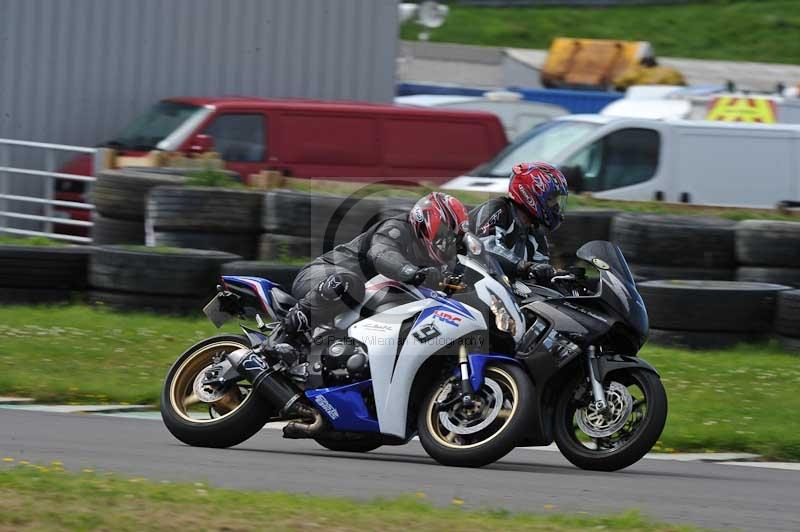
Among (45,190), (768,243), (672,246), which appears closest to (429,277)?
(672,246)

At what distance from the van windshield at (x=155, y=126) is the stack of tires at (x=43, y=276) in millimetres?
4136

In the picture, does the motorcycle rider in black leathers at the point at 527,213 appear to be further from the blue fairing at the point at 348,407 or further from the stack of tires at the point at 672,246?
the stack of tires at the point at 672,246

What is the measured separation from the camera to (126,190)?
13.3 m

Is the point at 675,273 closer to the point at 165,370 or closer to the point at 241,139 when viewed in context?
the point at 165,370

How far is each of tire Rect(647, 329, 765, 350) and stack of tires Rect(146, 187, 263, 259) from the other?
3.67 metres

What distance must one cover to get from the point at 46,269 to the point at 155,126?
4.60 meters

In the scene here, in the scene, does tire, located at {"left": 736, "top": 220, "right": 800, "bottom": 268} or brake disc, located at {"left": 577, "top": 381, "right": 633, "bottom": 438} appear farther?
tire, located at {"left": 736, "top": 220, "right": 800, "bottom": 268}

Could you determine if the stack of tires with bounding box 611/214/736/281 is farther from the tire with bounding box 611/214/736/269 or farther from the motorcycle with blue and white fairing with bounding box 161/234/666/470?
the motorcycle with blue and white fairing with bounding box 161/234/666/470

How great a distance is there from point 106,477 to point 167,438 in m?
1.63

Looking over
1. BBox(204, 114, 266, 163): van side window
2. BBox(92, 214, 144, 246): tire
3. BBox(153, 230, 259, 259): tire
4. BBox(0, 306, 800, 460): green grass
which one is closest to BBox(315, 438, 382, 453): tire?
BBox(0, 306, 800, 460): green grass

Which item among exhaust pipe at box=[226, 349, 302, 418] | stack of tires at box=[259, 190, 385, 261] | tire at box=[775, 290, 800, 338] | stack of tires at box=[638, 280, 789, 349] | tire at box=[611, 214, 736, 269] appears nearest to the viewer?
exhaust pipe at box=[226, 349, 302, 418]

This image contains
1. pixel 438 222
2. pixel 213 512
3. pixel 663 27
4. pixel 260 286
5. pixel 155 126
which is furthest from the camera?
pixel 663 27

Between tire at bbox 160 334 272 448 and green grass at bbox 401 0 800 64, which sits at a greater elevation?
green grass at bbox 401 0 800 64

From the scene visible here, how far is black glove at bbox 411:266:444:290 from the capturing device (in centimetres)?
687
